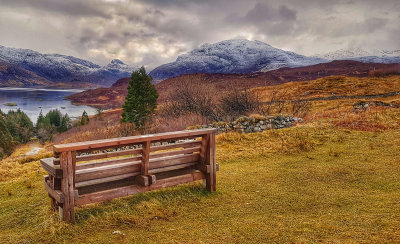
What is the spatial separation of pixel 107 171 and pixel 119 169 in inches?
8.8

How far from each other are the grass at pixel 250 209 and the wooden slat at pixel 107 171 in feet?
2.14

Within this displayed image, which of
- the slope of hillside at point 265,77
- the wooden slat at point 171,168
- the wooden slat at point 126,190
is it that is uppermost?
the slope of hillside at point 265,77

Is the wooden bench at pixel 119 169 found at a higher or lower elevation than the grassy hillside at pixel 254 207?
higher

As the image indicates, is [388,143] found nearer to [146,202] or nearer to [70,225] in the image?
[146,202]

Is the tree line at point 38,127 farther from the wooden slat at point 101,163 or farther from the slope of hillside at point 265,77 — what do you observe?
the wooden slat at point 101,163

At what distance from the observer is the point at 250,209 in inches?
211

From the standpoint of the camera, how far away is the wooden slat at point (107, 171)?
4.74 meters

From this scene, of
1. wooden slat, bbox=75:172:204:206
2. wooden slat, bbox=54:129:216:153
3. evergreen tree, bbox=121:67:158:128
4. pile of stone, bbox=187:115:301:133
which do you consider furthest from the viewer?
evergreen tree, bbox=121:67:158:128

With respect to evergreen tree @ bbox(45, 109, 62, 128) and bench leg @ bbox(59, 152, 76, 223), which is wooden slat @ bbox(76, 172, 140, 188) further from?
evergreen tree @ bbox(45, 109, 62, 128)

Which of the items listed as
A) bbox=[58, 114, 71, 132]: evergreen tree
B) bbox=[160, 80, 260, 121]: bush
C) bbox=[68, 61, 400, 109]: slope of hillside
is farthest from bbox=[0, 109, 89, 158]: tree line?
bbox=[160, 80, 260, 121]: bush

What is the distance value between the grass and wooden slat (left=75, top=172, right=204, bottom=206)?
303mm

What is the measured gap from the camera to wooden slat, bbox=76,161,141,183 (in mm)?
4742

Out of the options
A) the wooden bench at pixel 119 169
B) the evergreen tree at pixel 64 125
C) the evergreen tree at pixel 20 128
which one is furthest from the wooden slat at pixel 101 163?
the evergreen tree at pixel 64 125

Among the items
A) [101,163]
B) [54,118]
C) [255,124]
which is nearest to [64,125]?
[54,118]
